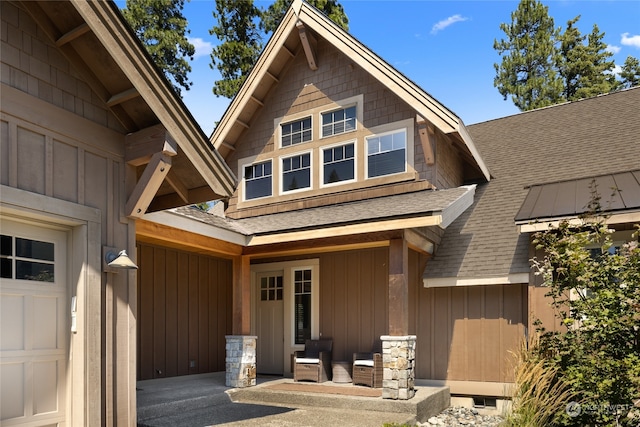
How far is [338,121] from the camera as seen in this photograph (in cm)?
1000

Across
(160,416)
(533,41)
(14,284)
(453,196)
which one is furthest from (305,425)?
(533,41)

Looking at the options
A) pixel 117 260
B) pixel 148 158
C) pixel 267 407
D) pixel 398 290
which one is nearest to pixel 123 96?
pixel 148 158

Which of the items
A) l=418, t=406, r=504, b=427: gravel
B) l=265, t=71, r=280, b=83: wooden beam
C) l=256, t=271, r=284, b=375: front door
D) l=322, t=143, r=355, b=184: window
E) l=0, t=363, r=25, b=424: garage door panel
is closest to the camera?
l=0, t=363, r=25, b=424: garage door panel

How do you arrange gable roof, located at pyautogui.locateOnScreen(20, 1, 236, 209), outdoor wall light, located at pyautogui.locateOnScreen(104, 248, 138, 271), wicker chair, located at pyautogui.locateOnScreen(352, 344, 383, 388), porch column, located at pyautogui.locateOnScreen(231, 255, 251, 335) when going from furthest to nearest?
porch column, located at pyautogui.locateOnScreen(231, 255, 251, 335) → wicker chair, located at pyautogui.locateOnScreen(352, 344, 383, 388) → outdoor wall light, located at pyautogui.locateOnScreen(104, 248, 138, 271) → gable roof, located at pyautogui.locateOnScreen(20, 1, 236, 209)

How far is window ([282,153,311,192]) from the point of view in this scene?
1022 cm

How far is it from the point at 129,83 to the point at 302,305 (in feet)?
20.6

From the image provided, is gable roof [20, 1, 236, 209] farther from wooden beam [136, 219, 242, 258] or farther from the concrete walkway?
the concrete walkway

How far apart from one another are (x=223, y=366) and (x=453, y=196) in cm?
565

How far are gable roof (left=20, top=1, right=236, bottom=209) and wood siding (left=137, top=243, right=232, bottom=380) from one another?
12.7 ft

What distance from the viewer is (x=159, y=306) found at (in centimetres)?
895

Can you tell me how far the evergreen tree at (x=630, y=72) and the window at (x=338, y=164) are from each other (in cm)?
1805

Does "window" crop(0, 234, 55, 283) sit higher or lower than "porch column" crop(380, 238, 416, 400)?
higher

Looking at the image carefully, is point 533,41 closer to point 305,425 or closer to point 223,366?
point 223,366

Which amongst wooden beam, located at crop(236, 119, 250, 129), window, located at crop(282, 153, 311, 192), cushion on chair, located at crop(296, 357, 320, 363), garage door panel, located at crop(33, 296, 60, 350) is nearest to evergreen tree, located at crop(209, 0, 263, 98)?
wooden beam, located at crop(236, 119, 250, 129)
